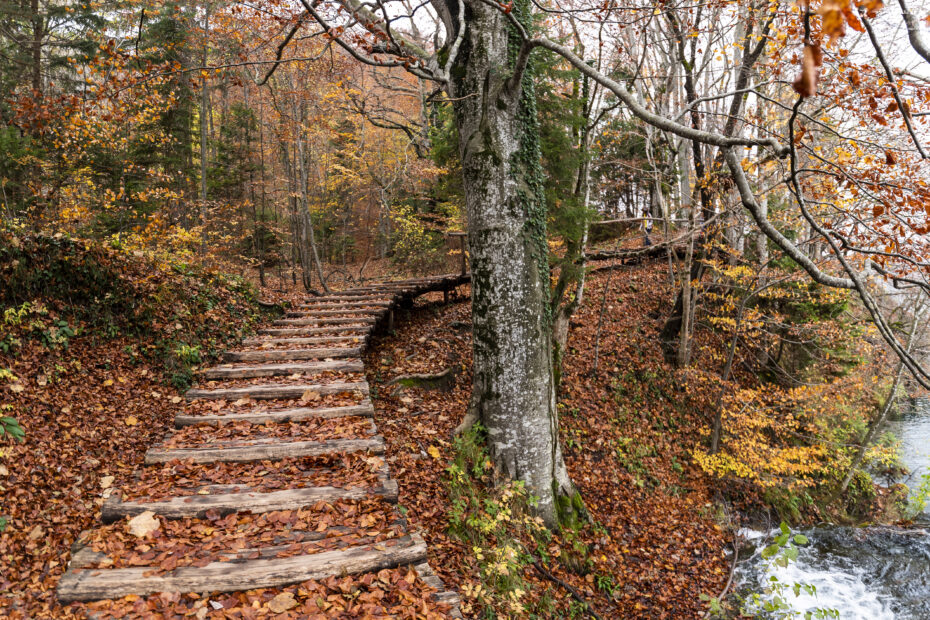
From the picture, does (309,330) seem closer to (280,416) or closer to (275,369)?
(275,369)

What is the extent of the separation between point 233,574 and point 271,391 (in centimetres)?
255

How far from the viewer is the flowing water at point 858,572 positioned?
21.9 feet

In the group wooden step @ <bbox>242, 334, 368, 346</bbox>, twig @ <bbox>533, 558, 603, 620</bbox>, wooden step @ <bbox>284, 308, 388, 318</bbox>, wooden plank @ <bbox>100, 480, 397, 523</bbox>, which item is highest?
wooden step @ <bbox>284, 308, 388, 318</bbox>

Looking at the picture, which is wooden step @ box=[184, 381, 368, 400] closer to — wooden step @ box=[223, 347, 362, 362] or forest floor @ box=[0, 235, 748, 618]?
forest floor @ box=[0, 235, 748, 618]

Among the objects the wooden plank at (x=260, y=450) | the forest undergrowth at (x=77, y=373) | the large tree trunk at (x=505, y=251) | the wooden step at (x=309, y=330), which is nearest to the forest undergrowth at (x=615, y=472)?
the large tree trunk at (x=505, y=251)

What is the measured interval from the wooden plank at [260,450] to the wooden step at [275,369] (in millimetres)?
1586

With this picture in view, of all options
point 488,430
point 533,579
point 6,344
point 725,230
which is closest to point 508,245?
point 488,430

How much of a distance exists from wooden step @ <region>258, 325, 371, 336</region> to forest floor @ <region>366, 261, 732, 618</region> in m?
0.66

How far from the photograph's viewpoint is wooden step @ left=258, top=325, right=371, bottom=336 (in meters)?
7.27

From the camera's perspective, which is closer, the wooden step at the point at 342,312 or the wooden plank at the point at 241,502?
the wooden plank at the point at 241,502

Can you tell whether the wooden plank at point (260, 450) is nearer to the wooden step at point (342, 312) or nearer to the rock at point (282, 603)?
the rock at point (282, 603)

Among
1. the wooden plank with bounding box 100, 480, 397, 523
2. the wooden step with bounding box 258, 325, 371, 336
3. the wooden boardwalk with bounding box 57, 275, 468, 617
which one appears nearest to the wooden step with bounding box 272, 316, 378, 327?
the wooden step with bounding box 258, 325, 371, 336

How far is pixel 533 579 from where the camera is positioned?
4.90 meters

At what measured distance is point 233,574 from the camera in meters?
2.87
